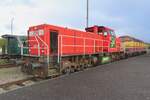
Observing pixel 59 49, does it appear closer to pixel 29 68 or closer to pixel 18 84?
pixel 29 68

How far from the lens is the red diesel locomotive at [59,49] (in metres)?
11.1

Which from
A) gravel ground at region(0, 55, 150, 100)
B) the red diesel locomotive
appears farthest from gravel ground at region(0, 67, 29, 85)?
gravel ground at region(0, 55, 150, 100)

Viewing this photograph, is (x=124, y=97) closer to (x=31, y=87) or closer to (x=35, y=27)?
(x=31, y=87)

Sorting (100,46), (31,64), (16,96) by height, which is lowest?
(16,96)

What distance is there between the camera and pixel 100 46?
17.6 meters

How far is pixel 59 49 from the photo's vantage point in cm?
1193

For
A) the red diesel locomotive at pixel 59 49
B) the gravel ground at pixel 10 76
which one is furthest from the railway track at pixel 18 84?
the gravel ground at pixel 10 76

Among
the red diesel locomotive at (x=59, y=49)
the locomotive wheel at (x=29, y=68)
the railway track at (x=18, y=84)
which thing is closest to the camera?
the railway track at (x=18, y=84)

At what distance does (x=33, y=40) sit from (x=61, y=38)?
5.68 feet

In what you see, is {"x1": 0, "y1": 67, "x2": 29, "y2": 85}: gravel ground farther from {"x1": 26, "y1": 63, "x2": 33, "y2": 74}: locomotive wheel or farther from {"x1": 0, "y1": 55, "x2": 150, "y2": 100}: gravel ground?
{"x1": 0, "y1": 55, "x2": 150, "y2": 100}: gravel ground

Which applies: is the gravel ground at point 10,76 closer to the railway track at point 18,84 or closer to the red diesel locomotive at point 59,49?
the red diesel locomotive at point 59,49

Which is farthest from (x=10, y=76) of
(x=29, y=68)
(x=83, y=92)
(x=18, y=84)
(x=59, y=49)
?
(x=83, y=92)

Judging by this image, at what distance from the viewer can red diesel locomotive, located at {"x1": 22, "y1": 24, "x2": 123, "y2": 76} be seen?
11086mm

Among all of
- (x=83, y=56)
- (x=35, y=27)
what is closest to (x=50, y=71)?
(x=35, y=27)
